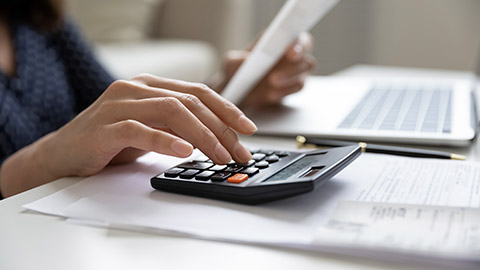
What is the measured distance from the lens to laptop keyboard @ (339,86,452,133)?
2.42ft

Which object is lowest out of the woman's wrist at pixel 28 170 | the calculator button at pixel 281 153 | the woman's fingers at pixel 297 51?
the woman's wrist at pixel 28 170

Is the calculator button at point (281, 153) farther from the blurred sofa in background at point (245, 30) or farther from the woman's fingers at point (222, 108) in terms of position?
the blurred sofa in background at point (245, 30)

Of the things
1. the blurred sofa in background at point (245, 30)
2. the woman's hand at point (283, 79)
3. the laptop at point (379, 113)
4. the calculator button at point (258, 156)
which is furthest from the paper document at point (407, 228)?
the blurred sofa in background at point (245, 30)

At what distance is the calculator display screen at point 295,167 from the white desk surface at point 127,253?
0.31 feet

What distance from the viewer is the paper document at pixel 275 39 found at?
2.59ft

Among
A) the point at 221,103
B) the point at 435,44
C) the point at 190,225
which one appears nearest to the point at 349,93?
the point at 221,103

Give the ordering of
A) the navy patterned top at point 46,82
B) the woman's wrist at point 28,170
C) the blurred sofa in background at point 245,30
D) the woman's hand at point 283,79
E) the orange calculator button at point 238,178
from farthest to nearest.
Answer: the blurred sofa in background at point 245,30 < the navy patterned top at point 46,82 < the woman's hand at point 283,79 < the woman's wrist at point 28,170 < the orange calculator button at point 238,178

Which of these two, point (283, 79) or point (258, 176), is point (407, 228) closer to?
point (258, 176)

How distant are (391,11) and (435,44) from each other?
0.27m

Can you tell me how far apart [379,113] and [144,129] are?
0.41 m

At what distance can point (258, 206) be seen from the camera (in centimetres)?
46

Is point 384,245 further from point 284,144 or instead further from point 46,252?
point 284,144

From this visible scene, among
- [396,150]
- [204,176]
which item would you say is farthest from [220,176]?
[396,150]

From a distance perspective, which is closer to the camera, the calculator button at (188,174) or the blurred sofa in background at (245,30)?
the calculator button at (188,174)
